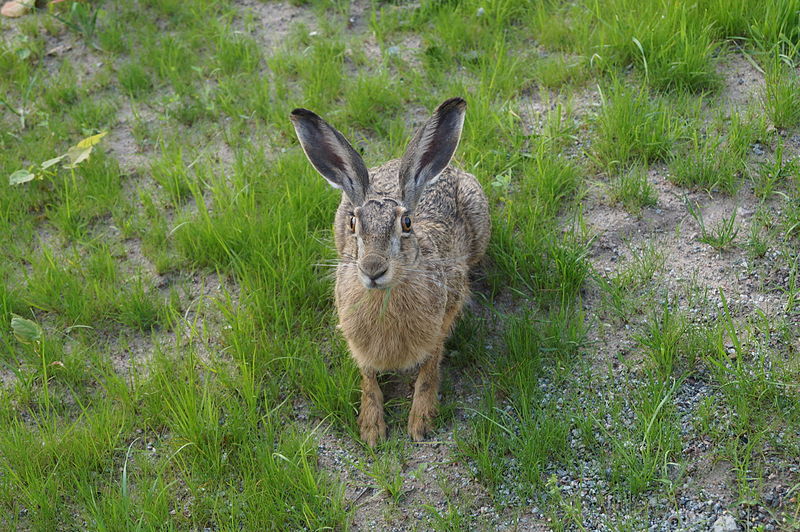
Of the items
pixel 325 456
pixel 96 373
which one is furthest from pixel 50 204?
pixel 325 456

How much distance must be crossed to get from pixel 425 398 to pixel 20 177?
3.17m

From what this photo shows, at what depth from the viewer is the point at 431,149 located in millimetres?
4180

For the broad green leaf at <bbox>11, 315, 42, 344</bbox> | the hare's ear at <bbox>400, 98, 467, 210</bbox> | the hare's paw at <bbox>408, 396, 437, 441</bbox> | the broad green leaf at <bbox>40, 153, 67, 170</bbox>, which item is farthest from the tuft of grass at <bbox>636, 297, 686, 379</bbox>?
the broad green leaf at <bbox>40, 153, 67, 170</bbox>

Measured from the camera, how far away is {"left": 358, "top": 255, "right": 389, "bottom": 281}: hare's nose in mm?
3672

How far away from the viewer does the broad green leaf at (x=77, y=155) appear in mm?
5629

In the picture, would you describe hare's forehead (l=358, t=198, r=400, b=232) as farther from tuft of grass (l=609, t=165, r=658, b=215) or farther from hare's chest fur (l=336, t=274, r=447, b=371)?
tuft of grass (l=609, t=165, r=658, b=215)

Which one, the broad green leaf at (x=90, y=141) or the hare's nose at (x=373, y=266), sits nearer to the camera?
the hare's nose at (x=373, y=266)

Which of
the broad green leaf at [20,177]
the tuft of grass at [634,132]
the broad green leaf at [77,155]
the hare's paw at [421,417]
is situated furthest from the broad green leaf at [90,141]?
the tuft of grass at [634,132]

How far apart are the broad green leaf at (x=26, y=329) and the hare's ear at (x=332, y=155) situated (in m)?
1.78

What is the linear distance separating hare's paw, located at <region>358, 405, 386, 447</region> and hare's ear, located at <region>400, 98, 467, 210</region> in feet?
3.56

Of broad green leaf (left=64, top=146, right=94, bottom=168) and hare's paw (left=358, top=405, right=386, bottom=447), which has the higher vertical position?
broad green leaf (left=64, top=146, right=94, bottom=168)

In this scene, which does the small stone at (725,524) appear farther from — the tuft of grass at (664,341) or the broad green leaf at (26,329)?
the broad green leaf at (26,329)

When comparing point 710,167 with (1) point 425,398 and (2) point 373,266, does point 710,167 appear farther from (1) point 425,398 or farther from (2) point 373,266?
(2) point 373,266

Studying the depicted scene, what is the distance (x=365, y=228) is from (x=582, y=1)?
3.49m
